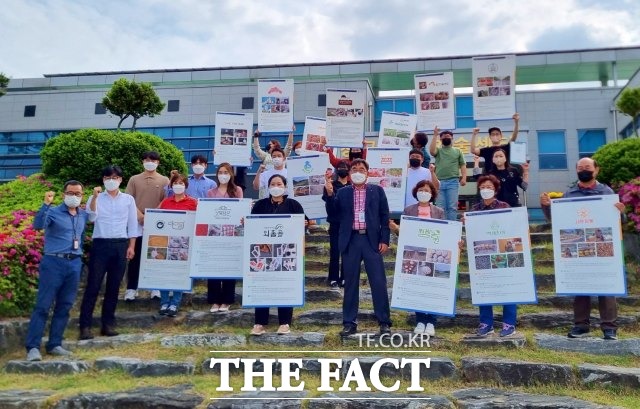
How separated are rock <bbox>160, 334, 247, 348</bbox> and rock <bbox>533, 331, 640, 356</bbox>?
2987mm

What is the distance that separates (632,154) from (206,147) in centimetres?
1821

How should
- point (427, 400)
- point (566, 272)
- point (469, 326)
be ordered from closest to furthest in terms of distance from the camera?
→ point (427, 400) < point (566, 272) < point (469, 326)

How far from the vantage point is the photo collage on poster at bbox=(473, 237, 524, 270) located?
5.28 meters

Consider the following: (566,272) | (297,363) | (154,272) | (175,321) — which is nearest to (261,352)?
(297,363)

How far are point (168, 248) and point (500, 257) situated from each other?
372 cm

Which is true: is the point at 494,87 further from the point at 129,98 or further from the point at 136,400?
the point at 129,98

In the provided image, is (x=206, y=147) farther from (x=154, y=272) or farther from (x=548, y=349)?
(x=548, y=349)

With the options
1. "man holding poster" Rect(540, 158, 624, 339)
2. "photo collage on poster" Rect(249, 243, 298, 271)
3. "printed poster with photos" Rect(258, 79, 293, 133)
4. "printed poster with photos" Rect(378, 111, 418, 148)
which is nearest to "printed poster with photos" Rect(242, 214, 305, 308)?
"photo collage on poster" Rect(249, 243, 298, 271)

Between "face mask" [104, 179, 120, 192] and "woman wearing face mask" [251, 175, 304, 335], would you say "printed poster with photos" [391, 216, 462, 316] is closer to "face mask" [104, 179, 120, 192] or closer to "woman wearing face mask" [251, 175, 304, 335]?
"woman wearing face mask" [251, 175, 304, 335]

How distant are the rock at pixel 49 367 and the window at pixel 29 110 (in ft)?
80.3

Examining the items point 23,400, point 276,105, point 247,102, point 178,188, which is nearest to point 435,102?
point 276,105

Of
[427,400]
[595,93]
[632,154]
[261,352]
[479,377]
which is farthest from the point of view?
[595,93]

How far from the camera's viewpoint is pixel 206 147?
23.5 meters

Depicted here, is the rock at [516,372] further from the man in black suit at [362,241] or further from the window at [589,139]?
the window at [589,139]
